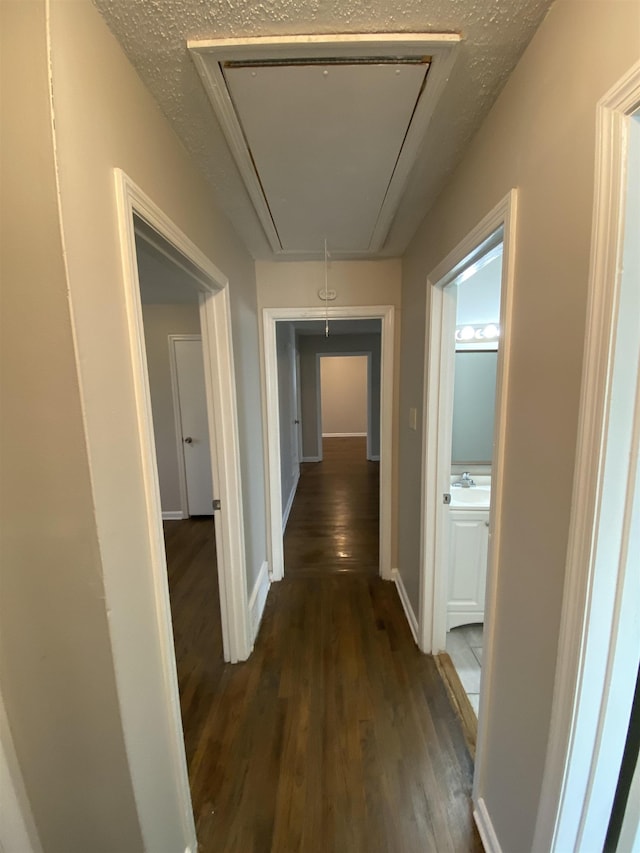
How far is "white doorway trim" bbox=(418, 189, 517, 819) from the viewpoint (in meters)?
1.00

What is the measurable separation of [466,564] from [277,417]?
156cm

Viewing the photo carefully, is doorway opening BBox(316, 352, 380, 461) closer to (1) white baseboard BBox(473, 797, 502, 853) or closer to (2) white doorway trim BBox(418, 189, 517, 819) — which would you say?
(2) white doorway trim BBox(418, 189, 517, 819)

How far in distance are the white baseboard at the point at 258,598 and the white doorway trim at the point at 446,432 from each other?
38.5 inches

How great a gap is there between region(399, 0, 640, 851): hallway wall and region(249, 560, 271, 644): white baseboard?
4.23 ft

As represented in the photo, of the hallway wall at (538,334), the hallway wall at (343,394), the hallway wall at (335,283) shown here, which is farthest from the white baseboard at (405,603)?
the hallway wall at (343,394)

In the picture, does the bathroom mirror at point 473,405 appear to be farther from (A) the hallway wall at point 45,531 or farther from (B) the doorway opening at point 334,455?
(A) the hallway wall at point 45,531

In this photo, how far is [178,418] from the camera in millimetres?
3777

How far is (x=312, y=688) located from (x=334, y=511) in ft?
7.72

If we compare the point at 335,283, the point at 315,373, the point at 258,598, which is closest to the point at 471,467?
the point at 335,283

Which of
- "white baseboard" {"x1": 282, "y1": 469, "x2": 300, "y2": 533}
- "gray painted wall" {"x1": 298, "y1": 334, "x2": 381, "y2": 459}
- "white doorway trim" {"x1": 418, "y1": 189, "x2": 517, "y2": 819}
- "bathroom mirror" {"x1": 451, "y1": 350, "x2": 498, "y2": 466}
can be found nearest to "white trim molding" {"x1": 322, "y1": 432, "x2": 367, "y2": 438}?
"gray painted wall" {"x1": 298, "y1": 334, "x2": 381, "y2": 459}

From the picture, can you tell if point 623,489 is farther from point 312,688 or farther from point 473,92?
point 312,688

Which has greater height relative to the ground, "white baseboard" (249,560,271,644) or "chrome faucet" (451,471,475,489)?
"chrome faucet" (451,471,475,489)

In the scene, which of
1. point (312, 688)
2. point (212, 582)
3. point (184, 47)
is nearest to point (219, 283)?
point (184, 47)

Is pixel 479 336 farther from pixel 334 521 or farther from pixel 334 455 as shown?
pixel 334 455
